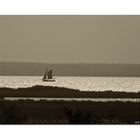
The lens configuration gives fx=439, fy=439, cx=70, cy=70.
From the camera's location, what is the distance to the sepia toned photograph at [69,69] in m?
3.21

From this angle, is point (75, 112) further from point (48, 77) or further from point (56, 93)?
point (48, 77)

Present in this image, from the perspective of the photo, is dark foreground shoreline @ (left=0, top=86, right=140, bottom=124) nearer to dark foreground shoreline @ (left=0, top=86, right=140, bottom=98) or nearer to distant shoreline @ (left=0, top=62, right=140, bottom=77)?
dark foreground shoreline @ (left=0, top=86, right=140, bottom=98)

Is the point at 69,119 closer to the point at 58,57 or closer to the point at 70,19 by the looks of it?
the point at 58,57

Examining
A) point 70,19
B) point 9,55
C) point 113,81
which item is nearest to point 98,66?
point 113,81

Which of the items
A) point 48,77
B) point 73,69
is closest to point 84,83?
point 73,69

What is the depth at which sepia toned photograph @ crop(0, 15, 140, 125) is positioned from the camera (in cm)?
321

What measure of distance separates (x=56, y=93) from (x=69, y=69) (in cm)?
20

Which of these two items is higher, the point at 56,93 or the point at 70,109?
the point at 56,93

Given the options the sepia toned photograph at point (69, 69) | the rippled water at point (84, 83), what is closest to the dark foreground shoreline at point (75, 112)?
the sepia toned photograph at point (69, 69)

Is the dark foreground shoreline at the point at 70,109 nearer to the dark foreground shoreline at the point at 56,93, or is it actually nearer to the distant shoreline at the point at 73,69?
the dark foreground shoreline at the point at 56,93

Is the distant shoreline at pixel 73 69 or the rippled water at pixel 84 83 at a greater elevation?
the distant shoreline at pixel 73 69

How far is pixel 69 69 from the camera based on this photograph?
3.24 m

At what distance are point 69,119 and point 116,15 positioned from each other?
854 millimetres

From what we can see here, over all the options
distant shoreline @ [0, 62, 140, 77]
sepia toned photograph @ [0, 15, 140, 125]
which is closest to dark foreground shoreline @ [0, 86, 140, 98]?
sepia toned photograph @ [0, 15, 140, 125]
